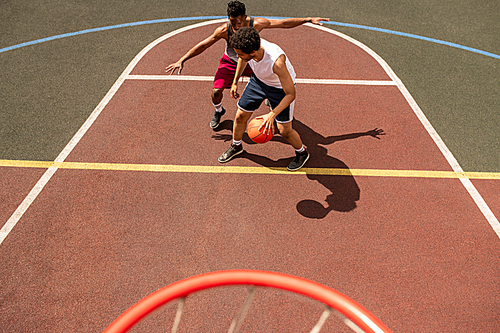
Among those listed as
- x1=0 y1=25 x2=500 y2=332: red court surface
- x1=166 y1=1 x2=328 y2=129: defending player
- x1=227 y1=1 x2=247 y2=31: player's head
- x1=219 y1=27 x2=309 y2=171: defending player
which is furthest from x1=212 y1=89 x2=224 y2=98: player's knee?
x1=227 y1=1 x2=247 y2=31: player's head

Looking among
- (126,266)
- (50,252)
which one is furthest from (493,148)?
(50,252)

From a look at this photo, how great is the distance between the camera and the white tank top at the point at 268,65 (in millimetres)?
4062

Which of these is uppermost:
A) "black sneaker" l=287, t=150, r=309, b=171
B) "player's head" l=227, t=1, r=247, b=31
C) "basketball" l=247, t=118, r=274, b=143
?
"player's head" l=227, t=1, r=247, b=31

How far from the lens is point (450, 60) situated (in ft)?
24.7

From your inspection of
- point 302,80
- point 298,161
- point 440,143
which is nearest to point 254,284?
point 298,161

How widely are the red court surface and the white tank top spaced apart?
1465 millimetres

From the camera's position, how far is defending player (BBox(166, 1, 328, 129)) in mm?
4723

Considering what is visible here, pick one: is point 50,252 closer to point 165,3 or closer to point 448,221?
point 448,221

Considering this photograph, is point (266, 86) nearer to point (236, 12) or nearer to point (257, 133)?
point (257, 133)

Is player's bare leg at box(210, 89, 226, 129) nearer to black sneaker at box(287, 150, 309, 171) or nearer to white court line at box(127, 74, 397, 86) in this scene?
white court line at box(127, 74, 397, 86)

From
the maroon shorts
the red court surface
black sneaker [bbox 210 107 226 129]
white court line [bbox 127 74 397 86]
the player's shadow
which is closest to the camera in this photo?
the red court surface

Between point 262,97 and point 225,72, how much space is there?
118 centimetres

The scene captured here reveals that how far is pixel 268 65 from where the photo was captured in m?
4.11

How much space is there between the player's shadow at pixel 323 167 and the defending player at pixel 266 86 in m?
0.26
